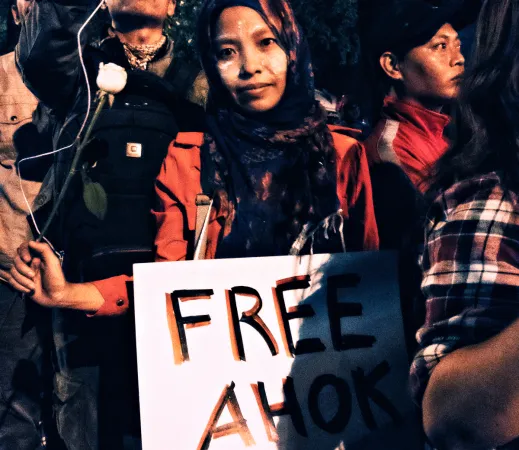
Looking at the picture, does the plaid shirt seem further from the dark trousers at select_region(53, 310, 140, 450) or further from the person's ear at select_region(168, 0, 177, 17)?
the person's ear at select_region(168, 0, 177, 17)

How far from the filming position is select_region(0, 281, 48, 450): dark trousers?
240 centimetres

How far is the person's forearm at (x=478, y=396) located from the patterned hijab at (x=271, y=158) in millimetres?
1022

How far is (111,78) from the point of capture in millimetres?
2217

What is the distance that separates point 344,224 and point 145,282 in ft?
2.04

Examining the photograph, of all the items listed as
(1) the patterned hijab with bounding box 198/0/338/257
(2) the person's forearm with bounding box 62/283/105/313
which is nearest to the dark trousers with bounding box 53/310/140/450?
(2) the person's forearm with bounding box 62/283/105/313

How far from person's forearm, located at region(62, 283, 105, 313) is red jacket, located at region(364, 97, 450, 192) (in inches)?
36.0

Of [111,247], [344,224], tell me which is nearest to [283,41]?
[344,224]

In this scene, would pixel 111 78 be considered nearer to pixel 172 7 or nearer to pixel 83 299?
pixel 172 7

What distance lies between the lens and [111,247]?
222cm

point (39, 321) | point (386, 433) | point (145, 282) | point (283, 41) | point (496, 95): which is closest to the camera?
point (496, 95)

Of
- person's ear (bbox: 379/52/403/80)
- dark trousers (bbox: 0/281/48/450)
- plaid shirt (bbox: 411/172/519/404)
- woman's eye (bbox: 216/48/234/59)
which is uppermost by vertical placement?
woman's eye (bbox: 216/48/234/59)

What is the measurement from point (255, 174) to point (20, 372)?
1.06 metres

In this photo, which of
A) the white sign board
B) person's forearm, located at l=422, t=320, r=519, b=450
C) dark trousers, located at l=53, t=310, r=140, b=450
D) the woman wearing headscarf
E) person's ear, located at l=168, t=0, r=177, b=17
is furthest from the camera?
person's ear, located at l=168, t=0, r=177, b=17

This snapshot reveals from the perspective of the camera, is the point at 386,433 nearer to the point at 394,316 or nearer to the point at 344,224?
the point at 394,316
